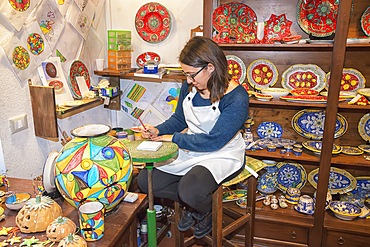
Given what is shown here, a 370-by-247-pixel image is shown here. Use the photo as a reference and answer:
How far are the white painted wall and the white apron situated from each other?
84cm

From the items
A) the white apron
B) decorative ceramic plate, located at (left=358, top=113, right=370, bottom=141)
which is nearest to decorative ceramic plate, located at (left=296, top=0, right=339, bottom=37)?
decorative ceramic plate, located at (left=358, top=113, right=370, bottom=141)

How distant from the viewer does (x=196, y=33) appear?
2.68 metres

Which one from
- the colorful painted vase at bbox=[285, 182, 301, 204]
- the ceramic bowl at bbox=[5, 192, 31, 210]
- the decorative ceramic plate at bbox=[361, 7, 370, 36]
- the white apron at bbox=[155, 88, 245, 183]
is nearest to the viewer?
the ceramic bowl at bbox=[5, 192, 31, 210]

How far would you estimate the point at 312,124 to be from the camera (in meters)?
2.64

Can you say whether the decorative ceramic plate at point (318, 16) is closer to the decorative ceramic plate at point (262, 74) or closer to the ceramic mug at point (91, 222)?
the decorative ceramic plate at point (262, 74)

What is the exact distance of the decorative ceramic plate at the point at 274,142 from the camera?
8.30 ft

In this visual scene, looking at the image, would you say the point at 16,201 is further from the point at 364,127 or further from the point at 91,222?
the point at 364,127

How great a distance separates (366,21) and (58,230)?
8.42 feet

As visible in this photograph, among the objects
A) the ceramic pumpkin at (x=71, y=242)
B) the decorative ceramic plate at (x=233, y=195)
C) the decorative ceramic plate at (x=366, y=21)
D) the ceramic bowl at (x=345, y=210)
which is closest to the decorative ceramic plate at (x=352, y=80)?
the decorative ceramic plate at (x=366, y=21)

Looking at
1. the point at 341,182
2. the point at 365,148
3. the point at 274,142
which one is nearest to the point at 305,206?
the point at 341,182

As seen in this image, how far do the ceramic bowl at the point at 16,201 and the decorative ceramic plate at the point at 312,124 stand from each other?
2.21 meters

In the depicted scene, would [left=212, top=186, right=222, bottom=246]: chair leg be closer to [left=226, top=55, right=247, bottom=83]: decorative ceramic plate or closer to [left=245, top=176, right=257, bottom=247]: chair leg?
[left=245, top=176, right=257, bottom=247]: chair leg

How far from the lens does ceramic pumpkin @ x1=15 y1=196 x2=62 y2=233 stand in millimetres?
1155

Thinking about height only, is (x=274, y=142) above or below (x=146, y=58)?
below
